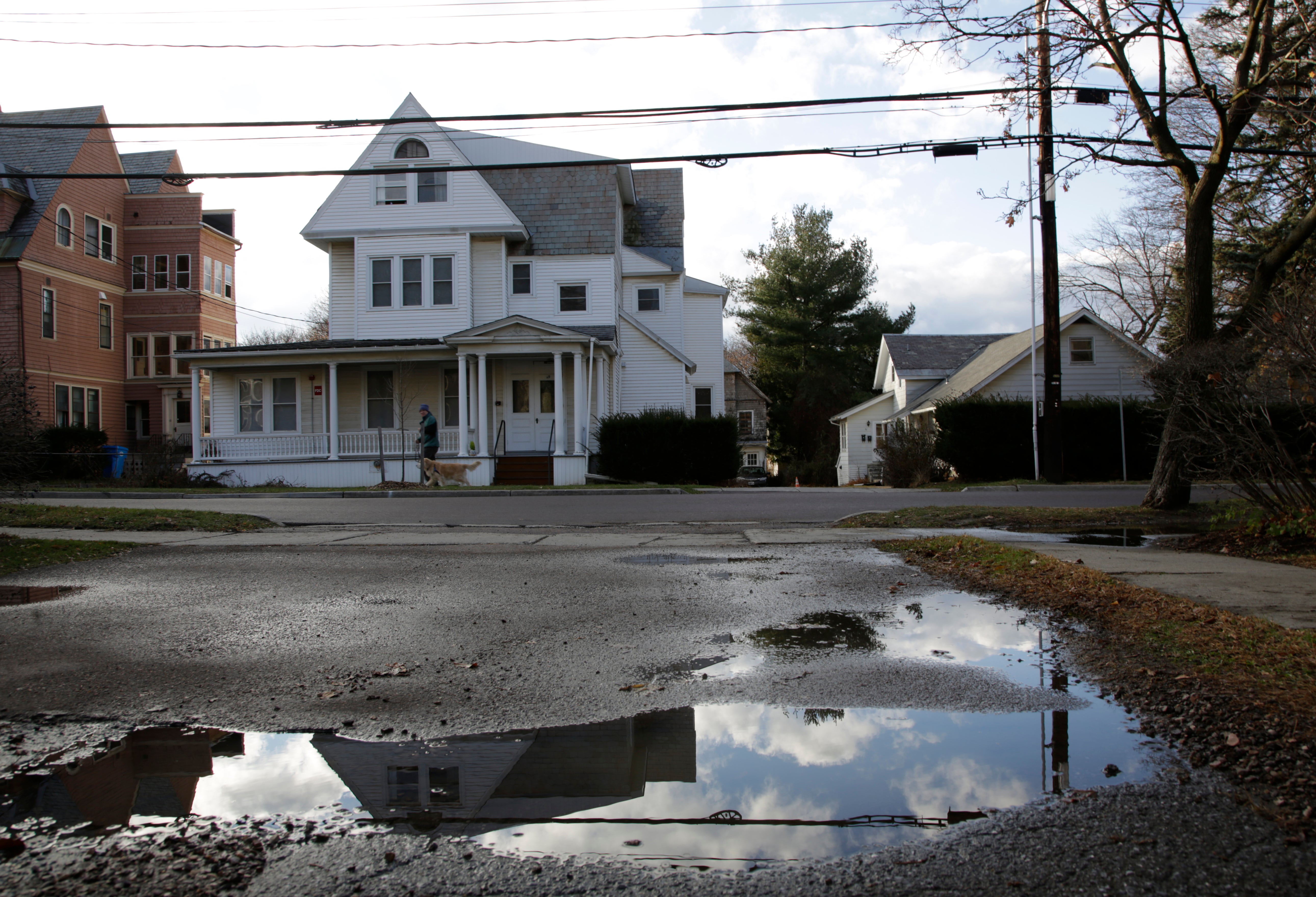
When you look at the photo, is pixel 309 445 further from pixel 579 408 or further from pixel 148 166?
pixel 148 166

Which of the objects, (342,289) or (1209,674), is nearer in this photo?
(1209,674)

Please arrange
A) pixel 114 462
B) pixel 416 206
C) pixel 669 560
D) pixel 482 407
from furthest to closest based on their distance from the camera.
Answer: pixel 114 462 < pixel 416 206 < pixel 482 407 < pixel 669 560

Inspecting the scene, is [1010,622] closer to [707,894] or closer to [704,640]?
[704,640]

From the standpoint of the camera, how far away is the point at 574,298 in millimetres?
28453

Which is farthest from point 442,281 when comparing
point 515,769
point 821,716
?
point 515,769

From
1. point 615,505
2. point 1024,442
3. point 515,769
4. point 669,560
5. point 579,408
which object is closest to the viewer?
point 515,769

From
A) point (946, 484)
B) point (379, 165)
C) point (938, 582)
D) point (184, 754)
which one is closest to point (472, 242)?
point (379, 165)

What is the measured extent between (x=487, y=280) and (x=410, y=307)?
2.57 meters

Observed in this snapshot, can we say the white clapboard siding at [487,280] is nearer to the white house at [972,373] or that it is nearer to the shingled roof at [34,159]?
the white house at [972,373]

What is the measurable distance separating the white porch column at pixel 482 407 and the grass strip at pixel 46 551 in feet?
49.9

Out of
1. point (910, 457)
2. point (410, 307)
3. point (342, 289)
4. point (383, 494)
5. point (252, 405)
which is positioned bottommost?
point (383, 494)

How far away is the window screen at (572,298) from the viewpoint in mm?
28438

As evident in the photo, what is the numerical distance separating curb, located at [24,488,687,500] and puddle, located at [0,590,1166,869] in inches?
629

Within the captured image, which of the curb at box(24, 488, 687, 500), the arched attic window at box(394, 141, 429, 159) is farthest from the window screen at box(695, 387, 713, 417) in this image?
the arched attic window at box(394, 141, 429, 159)
